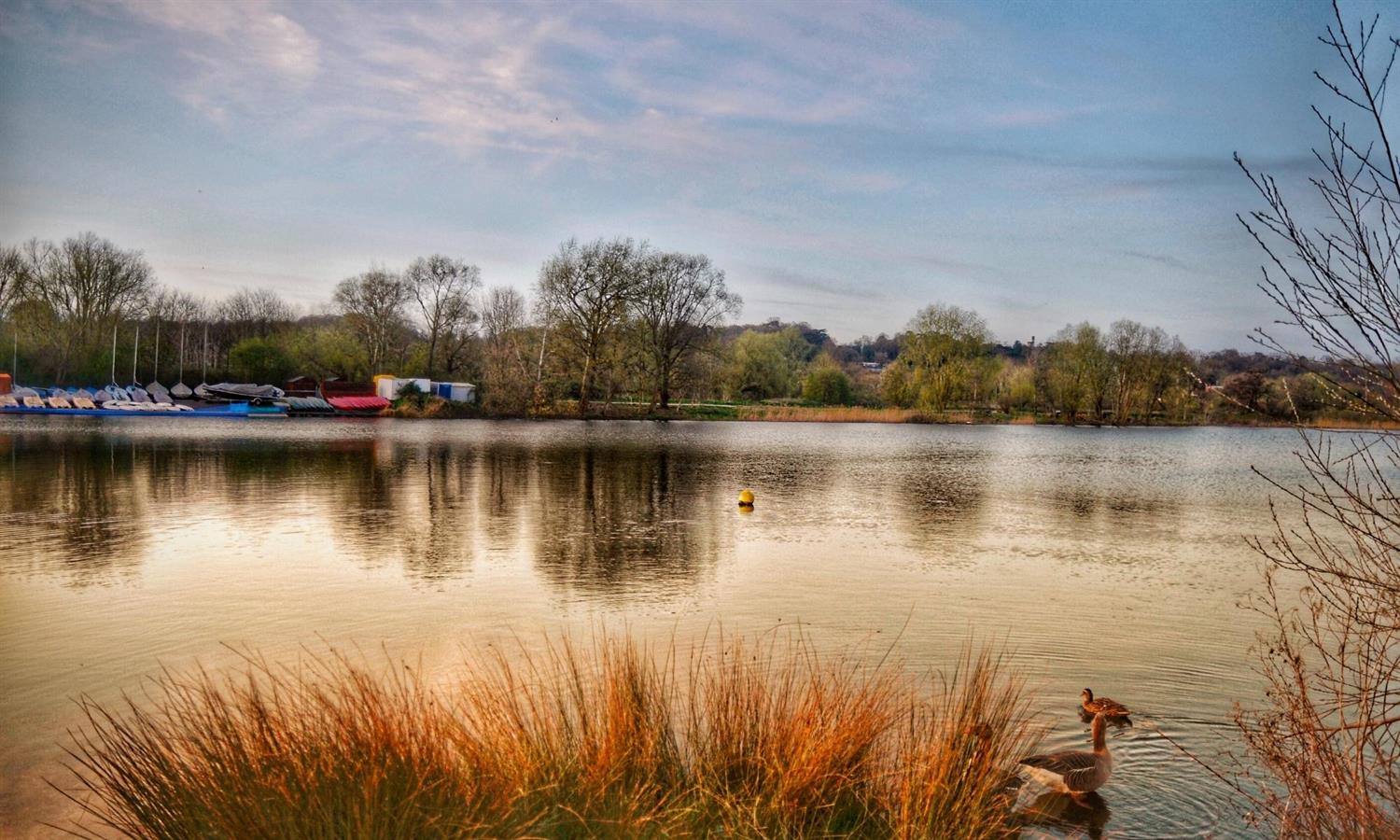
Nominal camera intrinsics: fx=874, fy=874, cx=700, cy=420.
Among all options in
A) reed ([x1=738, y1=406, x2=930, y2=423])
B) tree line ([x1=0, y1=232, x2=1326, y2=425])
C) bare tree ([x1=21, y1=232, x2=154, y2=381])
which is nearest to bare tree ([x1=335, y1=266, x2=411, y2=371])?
tree line ([x1=0, y1=232, x2=1326, y2=425])

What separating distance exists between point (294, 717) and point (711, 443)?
3431 centimetres

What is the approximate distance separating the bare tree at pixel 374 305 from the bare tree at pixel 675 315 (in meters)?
20.8

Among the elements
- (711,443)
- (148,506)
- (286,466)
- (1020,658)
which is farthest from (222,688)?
(711,443)

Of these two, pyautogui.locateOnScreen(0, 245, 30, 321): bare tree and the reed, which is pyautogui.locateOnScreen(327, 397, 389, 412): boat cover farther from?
the reed

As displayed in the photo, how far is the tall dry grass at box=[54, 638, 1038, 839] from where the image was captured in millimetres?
3857

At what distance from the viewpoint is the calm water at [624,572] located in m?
7.30

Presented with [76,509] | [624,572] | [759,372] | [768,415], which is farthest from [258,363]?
[624,572]

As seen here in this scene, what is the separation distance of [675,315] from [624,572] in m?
51.6

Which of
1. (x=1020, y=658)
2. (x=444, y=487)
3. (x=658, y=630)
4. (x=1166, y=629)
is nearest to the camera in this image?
(x=1020, y=658)

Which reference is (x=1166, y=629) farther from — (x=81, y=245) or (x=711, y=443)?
(x=81, y=245)

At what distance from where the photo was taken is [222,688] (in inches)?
278

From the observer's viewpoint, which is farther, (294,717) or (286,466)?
(286,466)

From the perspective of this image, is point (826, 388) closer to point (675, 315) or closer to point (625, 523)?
point (675, 315)

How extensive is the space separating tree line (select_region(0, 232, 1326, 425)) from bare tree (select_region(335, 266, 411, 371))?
0.34ft
